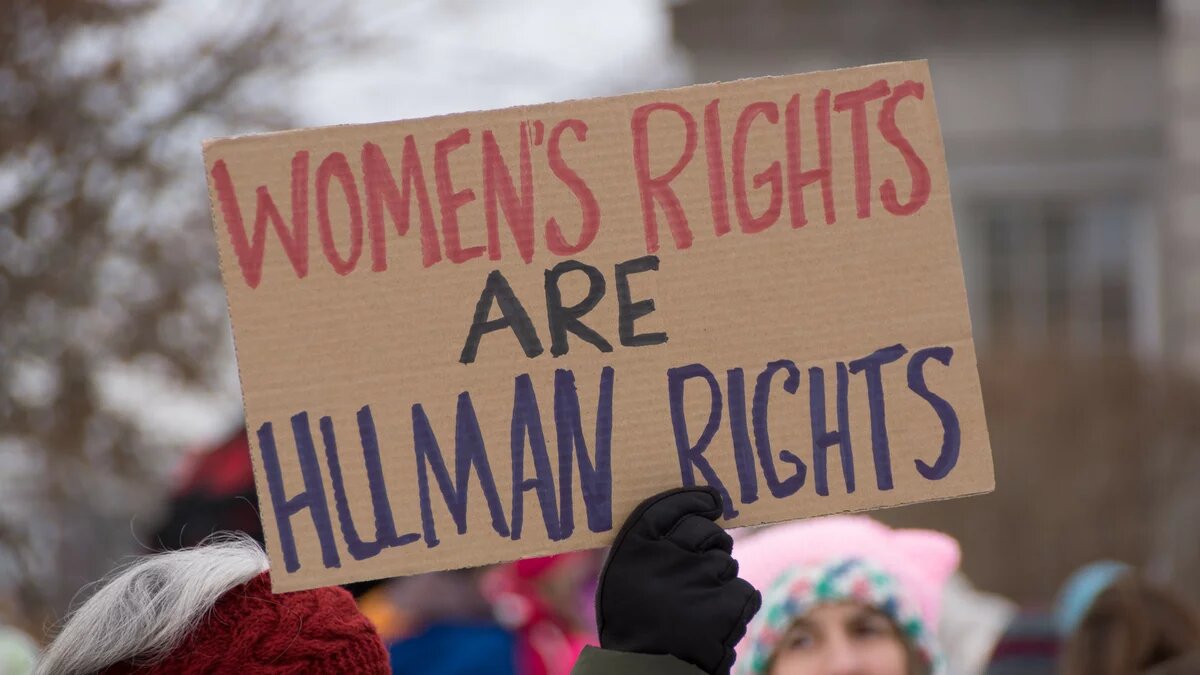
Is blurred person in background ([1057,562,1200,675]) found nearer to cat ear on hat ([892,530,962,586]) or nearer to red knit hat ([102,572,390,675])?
cat ear on hat ([892,530,962,586])

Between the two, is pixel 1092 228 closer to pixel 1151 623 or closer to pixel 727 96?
pixel 1151 623

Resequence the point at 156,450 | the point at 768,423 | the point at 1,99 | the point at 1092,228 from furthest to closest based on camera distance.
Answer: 1. the point at 1092,228
2. the point at 156,450
3. the point at 1,99
4. the point at 768,423

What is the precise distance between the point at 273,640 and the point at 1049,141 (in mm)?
12275

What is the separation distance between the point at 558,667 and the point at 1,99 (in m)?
2.48

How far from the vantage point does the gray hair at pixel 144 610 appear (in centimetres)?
202

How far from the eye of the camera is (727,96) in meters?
2.18

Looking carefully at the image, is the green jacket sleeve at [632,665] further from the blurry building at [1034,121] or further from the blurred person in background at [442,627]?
the blurry building at [1034,121]

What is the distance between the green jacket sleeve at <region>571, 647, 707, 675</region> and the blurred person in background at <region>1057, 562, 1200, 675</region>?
2.24 metres

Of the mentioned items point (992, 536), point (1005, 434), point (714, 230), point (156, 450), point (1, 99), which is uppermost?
point (1, 99)

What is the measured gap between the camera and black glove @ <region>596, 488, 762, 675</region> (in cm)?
201

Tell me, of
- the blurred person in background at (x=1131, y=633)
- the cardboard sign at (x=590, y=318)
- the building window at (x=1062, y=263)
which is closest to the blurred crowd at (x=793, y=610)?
the blurred person in background at (x=1131, y=633)

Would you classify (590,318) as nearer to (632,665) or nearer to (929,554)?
(632,665)

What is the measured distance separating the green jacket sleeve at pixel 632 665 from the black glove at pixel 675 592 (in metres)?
0.01

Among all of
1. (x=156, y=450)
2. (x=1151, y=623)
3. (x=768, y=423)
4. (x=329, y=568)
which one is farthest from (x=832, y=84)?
(x=156, y=450)
